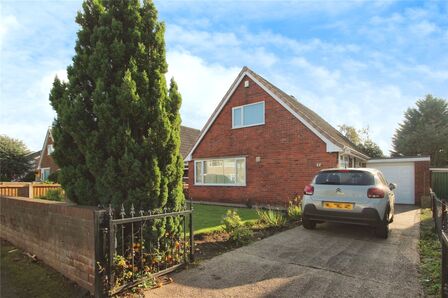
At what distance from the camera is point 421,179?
1655 centimetres

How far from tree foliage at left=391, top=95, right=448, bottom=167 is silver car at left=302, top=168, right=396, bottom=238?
4001cm

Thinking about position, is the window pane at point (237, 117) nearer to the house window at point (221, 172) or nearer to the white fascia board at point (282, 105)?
the white fascia board at point (282, 105)

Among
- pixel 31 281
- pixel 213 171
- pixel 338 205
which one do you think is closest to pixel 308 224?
pixel 338 205

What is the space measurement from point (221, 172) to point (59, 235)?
11.9m

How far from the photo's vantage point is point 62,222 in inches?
172

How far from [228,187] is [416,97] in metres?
41.4

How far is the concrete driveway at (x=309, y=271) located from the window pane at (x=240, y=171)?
8.18 metres

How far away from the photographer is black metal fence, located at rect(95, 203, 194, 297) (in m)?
3.58

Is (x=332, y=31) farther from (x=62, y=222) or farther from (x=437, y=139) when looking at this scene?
(x=437, y=139)

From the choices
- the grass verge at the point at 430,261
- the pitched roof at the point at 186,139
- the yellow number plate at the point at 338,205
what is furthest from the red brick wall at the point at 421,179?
the pitched roof at the point at 186,139

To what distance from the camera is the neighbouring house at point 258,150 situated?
41.5 feet

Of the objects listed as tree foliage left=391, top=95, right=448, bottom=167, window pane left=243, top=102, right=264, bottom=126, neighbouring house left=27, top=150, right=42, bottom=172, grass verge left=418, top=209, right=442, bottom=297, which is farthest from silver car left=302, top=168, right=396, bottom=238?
neighbouring house left=27, top=150, right=42, bottom=172

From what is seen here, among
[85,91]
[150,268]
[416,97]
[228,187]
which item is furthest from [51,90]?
[416,97]

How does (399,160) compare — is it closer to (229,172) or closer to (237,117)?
(237,117)
